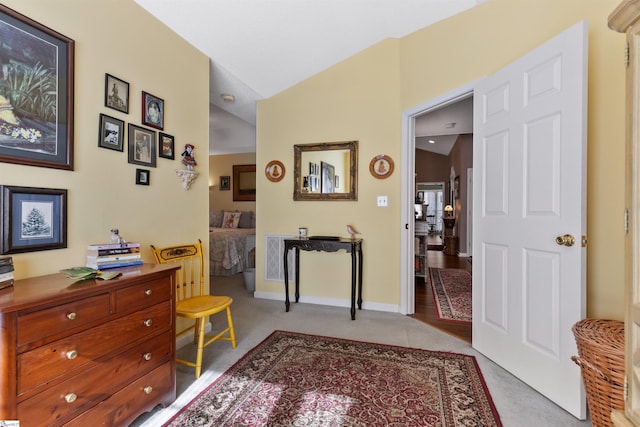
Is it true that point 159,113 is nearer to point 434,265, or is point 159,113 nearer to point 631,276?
point 631,276

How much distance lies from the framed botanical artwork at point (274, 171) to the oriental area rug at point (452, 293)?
2444 mm

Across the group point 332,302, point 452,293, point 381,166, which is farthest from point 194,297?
point 452,293

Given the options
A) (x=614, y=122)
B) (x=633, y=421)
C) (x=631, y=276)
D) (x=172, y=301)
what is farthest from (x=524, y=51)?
(x=172, y=301)

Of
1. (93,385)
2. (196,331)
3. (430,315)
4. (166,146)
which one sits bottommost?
(430,315)

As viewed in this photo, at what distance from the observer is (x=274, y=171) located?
12.4 ft

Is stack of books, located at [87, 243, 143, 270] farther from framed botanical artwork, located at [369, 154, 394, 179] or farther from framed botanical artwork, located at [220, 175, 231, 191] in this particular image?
framed botanical artwork, located at [220, 175, 231, 191]

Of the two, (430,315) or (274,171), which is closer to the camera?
(430,315)

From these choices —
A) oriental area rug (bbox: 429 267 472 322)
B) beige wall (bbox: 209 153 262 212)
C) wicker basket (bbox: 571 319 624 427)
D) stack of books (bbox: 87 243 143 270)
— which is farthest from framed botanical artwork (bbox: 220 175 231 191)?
wicker basket (bbox: 571 319 624 427)

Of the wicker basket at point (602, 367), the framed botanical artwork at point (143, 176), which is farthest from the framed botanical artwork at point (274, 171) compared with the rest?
the wicker basket at point (602, 367)

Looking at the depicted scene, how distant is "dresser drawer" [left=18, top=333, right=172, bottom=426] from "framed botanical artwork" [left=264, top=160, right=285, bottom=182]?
240 cm

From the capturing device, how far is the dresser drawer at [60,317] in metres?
1.05

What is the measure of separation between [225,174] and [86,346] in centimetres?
631

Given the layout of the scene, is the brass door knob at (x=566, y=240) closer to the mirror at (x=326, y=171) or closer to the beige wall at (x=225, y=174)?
the mirror at (x=326, y=171)

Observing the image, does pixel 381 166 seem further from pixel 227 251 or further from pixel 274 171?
pixel 227 251
